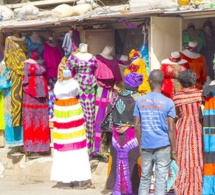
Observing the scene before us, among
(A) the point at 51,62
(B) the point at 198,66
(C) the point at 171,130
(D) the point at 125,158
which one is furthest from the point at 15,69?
(C) the point at 171,130

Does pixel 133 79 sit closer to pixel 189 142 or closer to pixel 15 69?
pixel 189 142

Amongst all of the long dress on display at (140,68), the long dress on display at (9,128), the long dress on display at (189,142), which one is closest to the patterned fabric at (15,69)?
the long dress on display at (9,128)

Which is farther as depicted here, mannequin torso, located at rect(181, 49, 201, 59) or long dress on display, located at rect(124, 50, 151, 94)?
mannequin torso, located at rect(181, 49, 201, 59)

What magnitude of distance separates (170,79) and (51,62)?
239 cm

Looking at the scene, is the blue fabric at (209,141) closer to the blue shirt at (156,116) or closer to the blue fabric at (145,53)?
the blue shirt at (156,116)

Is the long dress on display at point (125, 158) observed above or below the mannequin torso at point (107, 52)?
below

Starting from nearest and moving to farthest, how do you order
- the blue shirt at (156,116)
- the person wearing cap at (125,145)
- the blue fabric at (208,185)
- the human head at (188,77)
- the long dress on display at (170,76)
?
the blue shirt at (156,116) → the human head at (188,77) → the blue fabric at (208,185) → the person wearing cap at (125,145) → the long dress on display at (170,76)

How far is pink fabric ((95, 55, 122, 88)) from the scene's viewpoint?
36.0ft

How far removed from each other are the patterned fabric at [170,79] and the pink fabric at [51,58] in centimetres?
227

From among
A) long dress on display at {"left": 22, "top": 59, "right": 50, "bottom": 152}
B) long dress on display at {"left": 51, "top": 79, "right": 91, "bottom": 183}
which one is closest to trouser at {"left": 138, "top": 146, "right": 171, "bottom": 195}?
long dress on display at {"left": 51, "top": 79, "right": 91, "bottom": 183}

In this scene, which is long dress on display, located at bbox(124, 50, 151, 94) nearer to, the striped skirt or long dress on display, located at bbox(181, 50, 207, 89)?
long dress on display, located at bbox(181, 50, 207, 89)

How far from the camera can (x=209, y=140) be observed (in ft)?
28.6

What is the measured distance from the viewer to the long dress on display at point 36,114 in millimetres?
11680

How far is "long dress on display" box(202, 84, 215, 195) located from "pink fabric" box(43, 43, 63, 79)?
3.78 m
